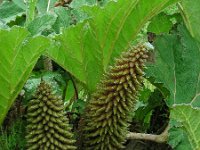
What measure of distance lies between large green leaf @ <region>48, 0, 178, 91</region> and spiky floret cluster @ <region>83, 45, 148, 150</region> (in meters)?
0.10

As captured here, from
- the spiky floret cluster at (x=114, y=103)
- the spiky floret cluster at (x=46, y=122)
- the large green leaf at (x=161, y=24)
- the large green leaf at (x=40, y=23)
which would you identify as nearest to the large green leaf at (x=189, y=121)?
the spiky floret cluster at (x=114, y=103)

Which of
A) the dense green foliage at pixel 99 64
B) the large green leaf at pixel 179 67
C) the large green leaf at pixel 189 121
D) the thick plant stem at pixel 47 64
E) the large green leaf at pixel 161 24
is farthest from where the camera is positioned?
the large green leaf at pixel 161 24

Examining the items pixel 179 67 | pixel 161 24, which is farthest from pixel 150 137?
pixel 161 24

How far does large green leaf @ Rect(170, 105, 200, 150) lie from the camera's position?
1.48 metres

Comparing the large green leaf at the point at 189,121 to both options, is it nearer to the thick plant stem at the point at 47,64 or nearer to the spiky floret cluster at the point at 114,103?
the spiky floret cluster at the point at 114,103

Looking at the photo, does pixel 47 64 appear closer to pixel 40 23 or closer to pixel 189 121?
pixel 40 23

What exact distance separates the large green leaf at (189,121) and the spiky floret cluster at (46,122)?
32cm

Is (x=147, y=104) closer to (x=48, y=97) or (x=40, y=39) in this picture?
(x=48, y=97)

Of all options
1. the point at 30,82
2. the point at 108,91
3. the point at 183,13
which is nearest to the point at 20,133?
the point at 30,82

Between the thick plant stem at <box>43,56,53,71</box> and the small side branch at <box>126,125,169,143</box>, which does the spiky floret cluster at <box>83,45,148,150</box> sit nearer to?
the small side branch at <box>126,125,169,143</box>

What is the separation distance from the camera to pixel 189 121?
1521 mm

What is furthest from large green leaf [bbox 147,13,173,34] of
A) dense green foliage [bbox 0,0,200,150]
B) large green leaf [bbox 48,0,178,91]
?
large green leaf [bbox 48,0,178,91]

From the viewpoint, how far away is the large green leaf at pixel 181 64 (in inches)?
71.7

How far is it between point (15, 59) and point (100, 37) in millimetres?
275
